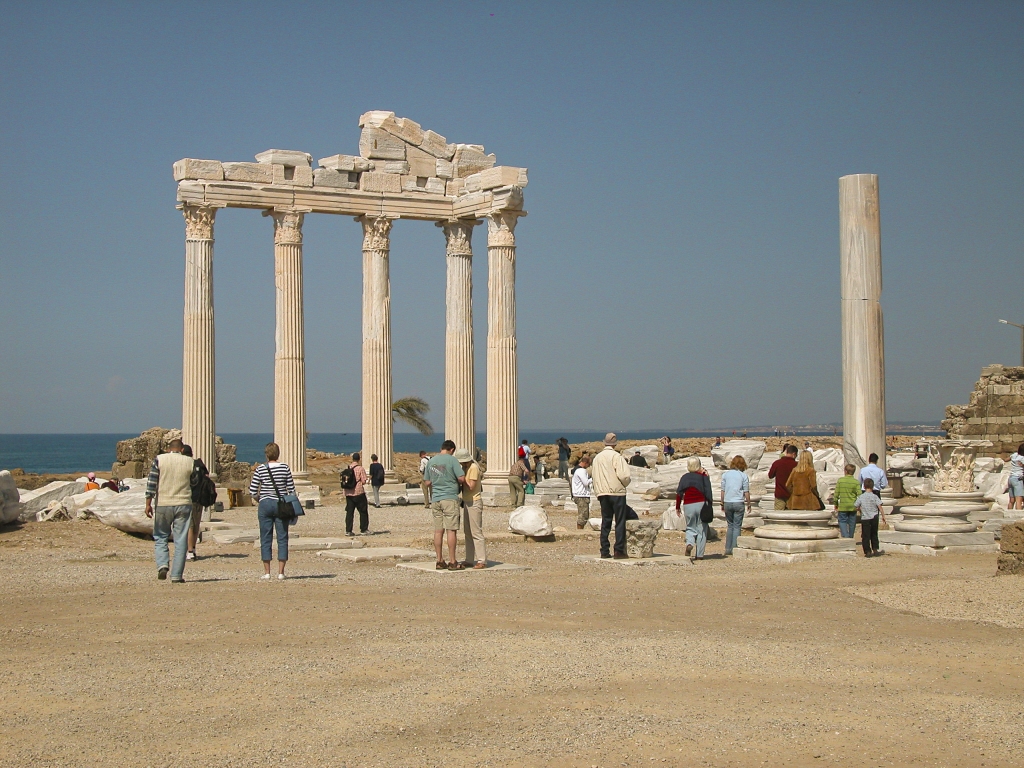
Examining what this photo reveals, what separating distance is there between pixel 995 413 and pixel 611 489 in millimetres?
24602

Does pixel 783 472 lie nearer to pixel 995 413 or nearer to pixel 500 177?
pixel 500 177

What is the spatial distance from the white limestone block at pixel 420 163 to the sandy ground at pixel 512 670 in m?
17.3

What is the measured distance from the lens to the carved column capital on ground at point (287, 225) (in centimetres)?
2950

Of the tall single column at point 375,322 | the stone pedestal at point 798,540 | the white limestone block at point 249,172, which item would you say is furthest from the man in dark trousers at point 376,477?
the stone pedestal at point 798,540

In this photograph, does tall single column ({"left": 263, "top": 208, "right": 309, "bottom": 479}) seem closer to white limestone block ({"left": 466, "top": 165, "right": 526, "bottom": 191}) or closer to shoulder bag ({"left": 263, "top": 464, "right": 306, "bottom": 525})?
white limestone block ({"left": 466, "top": 165, "right": 526, "bottom": 191})

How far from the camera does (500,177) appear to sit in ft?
95.9

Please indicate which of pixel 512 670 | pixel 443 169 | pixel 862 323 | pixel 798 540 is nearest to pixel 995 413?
pixel 443 169

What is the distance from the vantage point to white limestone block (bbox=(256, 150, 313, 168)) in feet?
96.3

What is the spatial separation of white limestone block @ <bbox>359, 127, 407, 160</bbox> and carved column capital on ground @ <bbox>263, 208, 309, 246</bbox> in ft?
7.63

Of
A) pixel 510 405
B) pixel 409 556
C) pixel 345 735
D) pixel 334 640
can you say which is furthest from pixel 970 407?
pixel 345 735

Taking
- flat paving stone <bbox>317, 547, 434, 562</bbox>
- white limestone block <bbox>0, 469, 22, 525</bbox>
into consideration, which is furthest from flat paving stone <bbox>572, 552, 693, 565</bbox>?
white limestone block <bbox>0, 469, 22, 525</bbox>

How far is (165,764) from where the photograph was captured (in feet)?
23.1

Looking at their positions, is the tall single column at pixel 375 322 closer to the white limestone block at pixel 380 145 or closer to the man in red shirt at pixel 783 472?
the white limestone block at pixel 380 145

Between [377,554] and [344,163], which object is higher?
[344,163]
